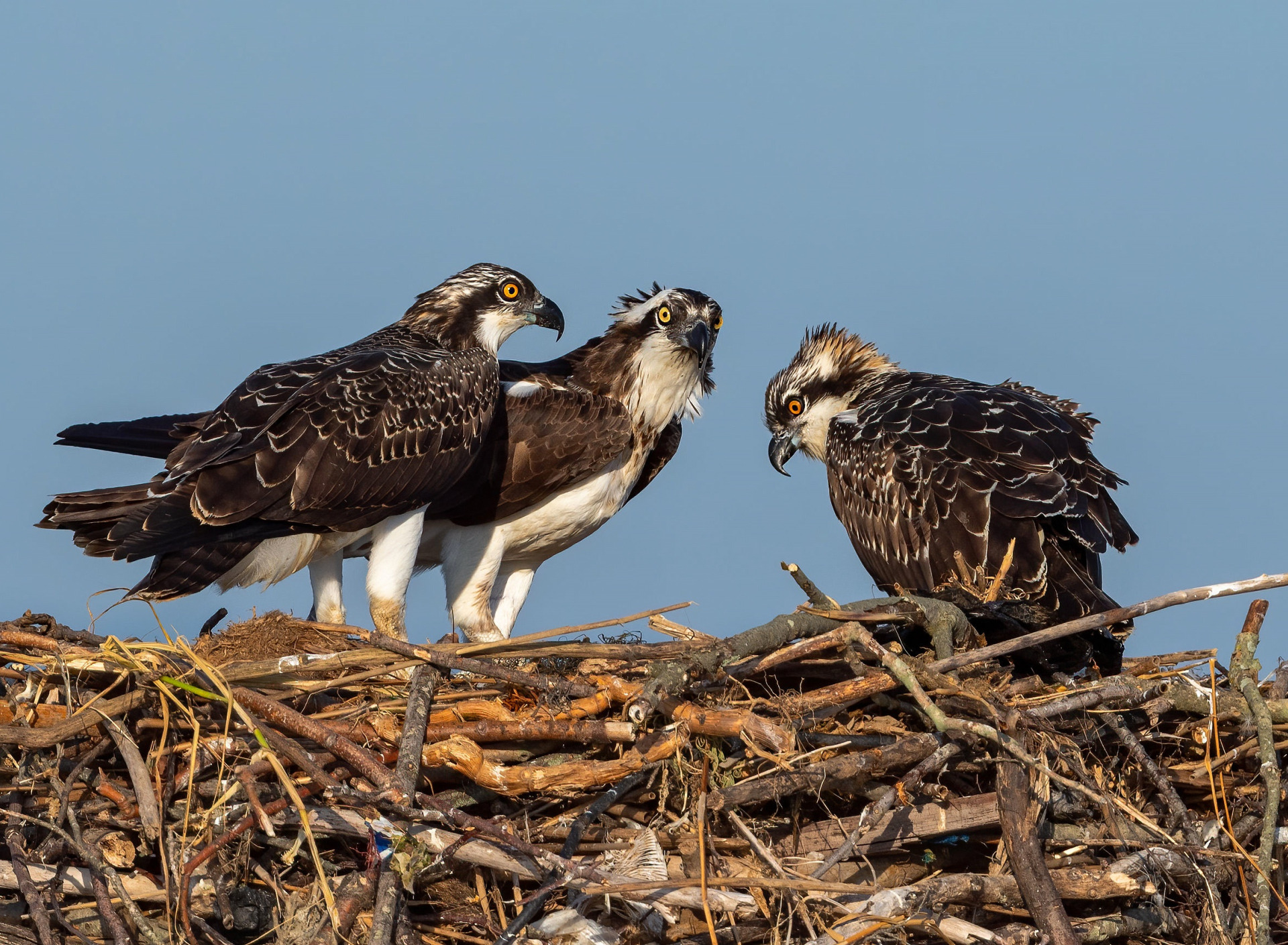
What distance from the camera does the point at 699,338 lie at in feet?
27.2

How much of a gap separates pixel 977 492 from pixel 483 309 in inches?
136

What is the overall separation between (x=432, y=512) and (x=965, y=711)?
12.2 ft

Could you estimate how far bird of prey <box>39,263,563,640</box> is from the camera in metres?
6.53

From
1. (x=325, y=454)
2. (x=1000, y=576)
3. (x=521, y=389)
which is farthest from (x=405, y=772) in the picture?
(x=521, y=389)

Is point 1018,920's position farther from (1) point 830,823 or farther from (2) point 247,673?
(2) point 247,673

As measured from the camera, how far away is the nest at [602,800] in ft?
15.9

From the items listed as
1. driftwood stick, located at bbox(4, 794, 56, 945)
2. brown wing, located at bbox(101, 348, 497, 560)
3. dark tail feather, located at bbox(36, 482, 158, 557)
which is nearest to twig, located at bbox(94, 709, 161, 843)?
driftwood stick, located at bbox(4, 794, 56, 945)

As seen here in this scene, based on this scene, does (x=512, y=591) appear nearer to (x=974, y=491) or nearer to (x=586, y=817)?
(x=974, y=491)

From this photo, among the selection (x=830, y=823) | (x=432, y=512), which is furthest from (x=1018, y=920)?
(x=432, y=512)

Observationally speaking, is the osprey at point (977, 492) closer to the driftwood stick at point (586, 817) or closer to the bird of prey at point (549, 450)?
the bird of prey at point (549, 450)

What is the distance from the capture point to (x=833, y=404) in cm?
884

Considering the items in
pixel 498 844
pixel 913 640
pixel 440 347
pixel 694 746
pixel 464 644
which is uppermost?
pixel 440 347

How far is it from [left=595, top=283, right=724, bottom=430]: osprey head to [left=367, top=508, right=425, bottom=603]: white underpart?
66.8 inches

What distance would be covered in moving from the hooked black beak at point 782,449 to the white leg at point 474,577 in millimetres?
2004
